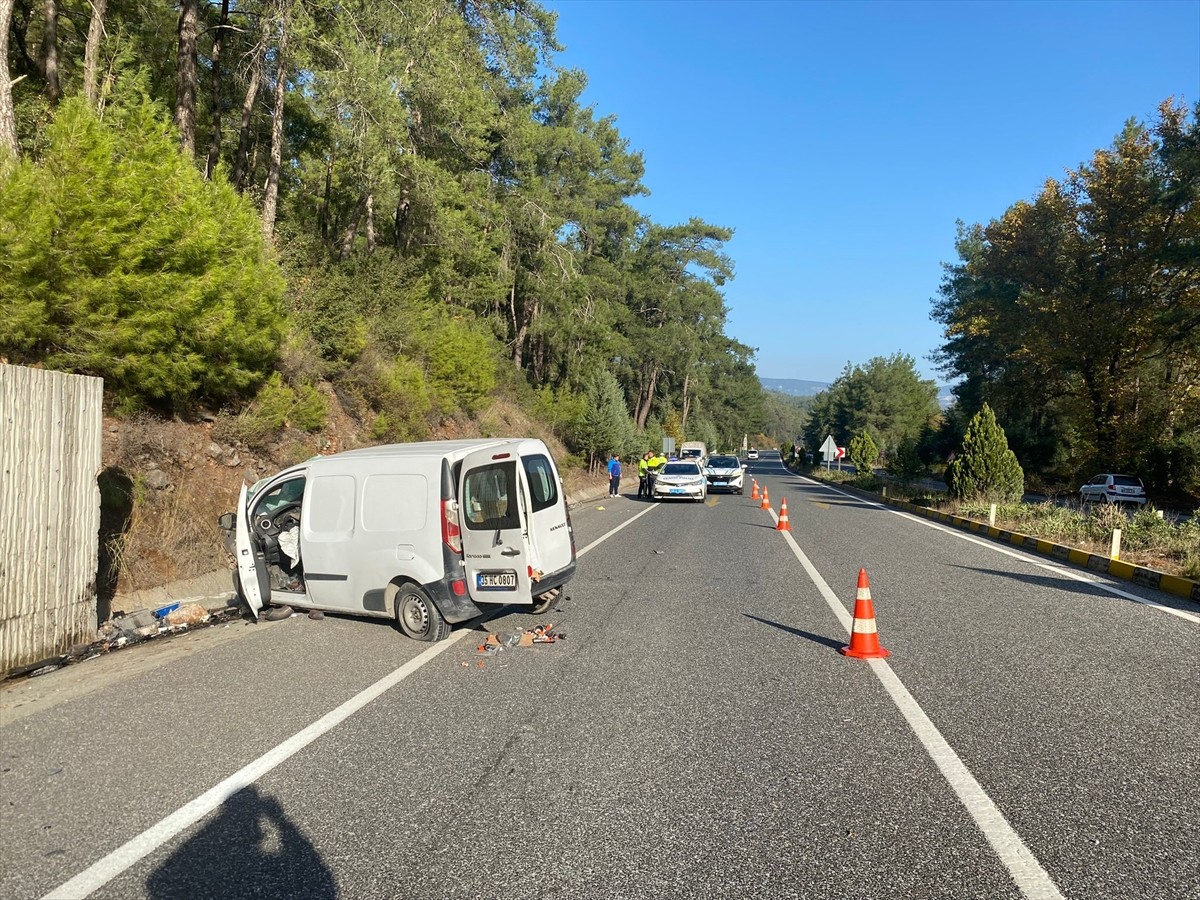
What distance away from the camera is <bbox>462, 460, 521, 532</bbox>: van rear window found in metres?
6.89

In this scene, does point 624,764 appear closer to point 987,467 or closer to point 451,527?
point 451,527

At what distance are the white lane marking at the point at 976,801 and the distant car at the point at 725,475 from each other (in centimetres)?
2580

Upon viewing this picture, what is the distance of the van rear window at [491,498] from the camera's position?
689cm

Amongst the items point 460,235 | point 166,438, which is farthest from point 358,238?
point 166,438

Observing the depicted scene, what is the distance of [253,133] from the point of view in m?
23.5

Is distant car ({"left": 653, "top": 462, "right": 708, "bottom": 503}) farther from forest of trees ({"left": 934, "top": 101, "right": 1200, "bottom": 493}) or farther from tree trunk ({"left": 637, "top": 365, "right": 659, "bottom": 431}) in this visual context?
tree trunk ({"left": 637, "top": 365, "right": 659, "bottom": 431})

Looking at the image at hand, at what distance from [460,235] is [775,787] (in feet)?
68.7

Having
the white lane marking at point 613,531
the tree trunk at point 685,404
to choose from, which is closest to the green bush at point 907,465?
the white lane marking at point 613,531

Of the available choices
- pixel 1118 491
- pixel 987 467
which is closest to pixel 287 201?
pixel 987 467

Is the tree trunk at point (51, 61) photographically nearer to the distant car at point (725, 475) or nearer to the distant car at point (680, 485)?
the distant car at point (680, 485)

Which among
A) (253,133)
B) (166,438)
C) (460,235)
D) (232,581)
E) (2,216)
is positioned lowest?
(232,581)

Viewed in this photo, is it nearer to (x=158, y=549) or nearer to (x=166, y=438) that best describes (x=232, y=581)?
(x=158, y=549)

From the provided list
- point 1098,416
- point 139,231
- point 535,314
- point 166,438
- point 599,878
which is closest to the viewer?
point 599,878

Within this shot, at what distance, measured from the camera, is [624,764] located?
14.0ft
